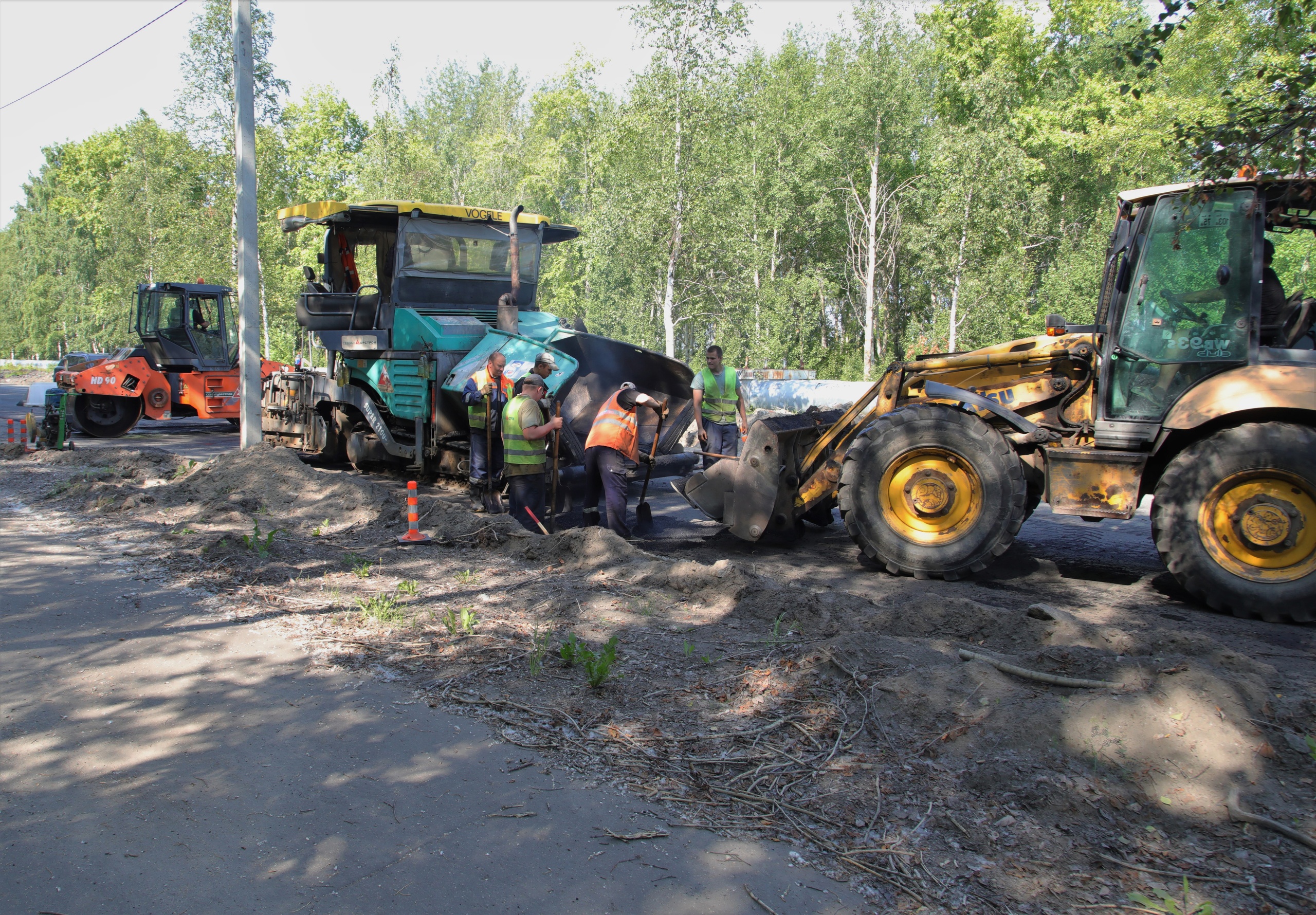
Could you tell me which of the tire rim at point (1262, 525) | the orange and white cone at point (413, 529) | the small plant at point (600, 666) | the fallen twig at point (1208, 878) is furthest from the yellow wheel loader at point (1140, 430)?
the fallen twig at point (1208, 878)

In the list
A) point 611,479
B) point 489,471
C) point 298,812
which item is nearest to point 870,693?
point 298,812

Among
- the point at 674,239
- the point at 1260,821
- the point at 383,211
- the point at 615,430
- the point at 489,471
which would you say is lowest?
the point at 1260,821

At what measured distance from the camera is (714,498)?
7965mm

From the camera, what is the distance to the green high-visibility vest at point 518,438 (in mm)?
8273

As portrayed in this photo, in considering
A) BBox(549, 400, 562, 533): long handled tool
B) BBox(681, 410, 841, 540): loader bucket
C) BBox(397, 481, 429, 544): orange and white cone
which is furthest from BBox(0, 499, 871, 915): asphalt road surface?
BBox(549, 400, 562, 533): long handled tool

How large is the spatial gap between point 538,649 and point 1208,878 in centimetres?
311

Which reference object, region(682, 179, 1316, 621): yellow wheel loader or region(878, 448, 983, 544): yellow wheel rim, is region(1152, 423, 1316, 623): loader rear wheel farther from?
region(878, 448, 983, 544): yellow wheel rim

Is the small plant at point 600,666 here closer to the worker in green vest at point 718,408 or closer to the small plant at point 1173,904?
the small plant at point 1173,904

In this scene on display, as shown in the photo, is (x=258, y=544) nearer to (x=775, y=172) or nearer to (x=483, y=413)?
(x=483, y=413)

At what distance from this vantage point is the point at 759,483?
7.74 m

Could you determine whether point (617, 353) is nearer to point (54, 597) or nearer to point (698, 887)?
point (54, 597)

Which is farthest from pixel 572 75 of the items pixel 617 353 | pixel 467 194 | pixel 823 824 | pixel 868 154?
pixel 823 824

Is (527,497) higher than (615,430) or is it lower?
lower

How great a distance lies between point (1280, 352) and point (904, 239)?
1268 inches
